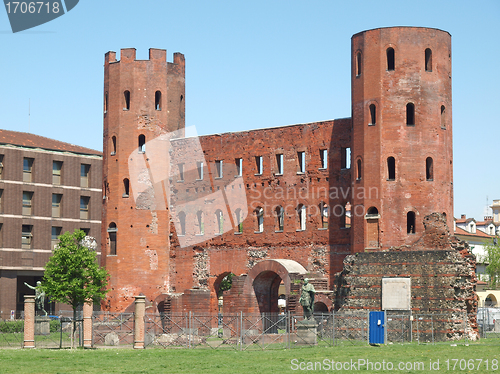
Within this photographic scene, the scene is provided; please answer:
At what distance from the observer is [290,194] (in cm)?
Answer: 4906

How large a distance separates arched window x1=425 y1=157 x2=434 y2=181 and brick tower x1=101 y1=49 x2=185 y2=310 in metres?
17.8

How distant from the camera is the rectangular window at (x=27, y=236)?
65438mm

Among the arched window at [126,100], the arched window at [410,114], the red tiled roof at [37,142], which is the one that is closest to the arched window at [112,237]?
the arched window at [126,100]

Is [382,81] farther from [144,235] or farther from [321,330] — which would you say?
[144,235]

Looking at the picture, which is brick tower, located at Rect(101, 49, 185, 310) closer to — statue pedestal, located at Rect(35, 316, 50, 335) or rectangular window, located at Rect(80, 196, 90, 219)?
statue pedestal, located at Rect(35, 316, 50, 335)

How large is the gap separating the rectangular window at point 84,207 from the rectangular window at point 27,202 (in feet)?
15.5

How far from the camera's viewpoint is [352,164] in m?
44.3

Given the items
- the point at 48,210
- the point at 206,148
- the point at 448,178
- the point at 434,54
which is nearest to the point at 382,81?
the point at 434,54

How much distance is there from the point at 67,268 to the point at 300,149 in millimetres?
15337

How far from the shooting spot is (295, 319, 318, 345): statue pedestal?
35.5 meters

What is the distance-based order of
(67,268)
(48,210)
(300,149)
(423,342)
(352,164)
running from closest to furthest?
(423,342)
(67,268)
(352,164)
(300,149)
(48,210)

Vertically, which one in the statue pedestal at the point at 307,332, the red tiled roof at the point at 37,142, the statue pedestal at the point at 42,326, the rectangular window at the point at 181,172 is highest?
the red tiled roof at the point at 37,142

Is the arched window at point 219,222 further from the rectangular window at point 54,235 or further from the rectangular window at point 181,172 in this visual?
the rectangular window at point 54,235

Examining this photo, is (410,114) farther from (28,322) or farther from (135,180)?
Result: (28,322)
